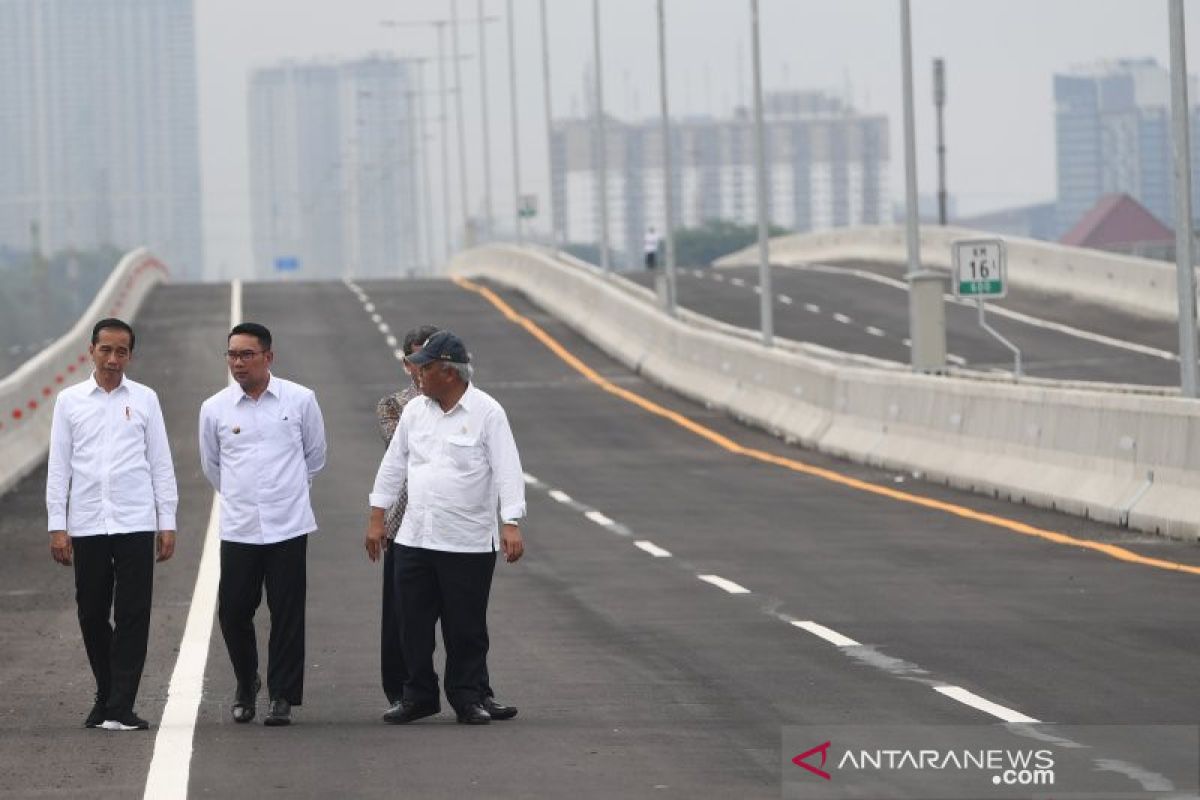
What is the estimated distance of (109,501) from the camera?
42.7 ft

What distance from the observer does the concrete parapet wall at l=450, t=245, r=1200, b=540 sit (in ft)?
76.2

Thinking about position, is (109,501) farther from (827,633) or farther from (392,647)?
(827,633)

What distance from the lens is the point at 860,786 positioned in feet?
34.1

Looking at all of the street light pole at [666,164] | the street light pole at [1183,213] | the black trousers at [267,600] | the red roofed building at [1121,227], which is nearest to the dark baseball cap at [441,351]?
the black trousers at [267,600]

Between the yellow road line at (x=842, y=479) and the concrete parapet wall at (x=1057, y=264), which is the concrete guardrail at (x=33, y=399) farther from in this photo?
the concrete parapet wall at (x=1057, y=264)

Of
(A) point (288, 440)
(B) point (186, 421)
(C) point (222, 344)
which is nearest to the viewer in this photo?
(A) point (288, 440)

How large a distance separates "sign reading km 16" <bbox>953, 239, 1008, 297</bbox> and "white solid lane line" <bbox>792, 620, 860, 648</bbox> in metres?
21.1

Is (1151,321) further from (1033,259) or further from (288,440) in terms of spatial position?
(288,440)

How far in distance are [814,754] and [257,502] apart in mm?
3200

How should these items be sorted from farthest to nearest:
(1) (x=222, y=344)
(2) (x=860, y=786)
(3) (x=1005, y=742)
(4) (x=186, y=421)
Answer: (1) (x=222, y=344)
(4) (x=186, y=421)
(3) (x=1005, y=742)
(2) (x=860, y=786)

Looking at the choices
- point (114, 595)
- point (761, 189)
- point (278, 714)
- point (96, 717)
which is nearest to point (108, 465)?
point (114, 595)

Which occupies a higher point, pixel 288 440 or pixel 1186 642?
pixel 288 440

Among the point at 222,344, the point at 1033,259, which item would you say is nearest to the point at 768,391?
the point at 222,344

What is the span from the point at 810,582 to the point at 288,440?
6.69m
